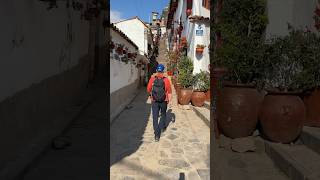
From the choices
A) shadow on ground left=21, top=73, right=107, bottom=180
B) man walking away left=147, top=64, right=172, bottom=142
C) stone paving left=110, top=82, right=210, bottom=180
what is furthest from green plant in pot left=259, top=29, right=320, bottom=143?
shadow on ground left=21, top=73, right=107, bottom=180

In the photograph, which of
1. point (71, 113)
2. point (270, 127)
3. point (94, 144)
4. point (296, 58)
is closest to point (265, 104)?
point (270, 127)

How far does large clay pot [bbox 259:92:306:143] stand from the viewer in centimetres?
625

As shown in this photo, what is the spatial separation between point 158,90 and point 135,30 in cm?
3234

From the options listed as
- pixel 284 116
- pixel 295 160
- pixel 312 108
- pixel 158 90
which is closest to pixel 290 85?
pixel 312 108

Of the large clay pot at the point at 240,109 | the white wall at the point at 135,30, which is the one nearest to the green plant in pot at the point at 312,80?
the large clay pot at the point at 240,109

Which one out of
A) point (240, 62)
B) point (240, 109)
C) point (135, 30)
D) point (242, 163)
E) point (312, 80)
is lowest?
point (242, 163)

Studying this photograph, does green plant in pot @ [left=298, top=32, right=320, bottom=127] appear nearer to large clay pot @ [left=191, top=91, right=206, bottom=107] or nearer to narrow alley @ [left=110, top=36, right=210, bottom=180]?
narrow alley @ [left=110, top=36, right=210, bottom=180]

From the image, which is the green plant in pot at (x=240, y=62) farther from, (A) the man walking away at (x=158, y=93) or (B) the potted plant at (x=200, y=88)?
(B) the potted plant at (x=200, y=88)

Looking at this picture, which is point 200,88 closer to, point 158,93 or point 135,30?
point 158,93

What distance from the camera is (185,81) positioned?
16016 mm

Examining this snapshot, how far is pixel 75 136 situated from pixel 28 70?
198 centimetres

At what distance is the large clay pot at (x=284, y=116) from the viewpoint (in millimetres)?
6250

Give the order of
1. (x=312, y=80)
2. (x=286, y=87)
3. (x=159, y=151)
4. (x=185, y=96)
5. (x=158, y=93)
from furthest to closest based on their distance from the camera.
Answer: (x=185, y=96), (x=158, y=93), (x=159, y=151), (x=286, y=87), (x=312, y=80)

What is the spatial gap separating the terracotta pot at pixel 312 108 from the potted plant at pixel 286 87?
225mm
